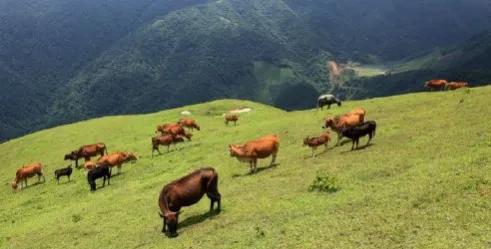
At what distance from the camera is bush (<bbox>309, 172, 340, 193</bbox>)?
25.9m

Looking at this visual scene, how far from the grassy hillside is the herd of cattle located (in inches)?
33.6

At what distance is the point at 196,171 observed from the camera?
2691 cm

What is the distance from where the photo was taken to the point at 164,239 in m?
24.8

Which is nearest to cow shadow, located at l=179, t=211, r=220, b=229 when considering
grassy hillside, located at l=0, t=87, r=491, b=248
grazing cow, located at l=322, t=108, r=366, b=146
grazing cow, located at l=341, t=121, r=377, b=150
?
grassy hillside, located at l=0, t=87, r=491, b=248

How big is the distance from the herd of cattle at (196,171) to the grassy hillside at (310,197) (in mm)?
854

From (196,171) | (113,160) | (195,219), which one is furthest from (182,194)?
(113,160)

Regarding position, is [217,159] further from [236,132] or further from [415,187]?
[415,187]

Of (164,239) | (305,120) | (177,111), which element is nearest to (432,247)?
(164,239)

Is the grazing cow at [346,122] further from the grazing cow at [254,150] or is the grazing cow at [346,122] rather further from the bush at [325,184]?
the bush at [325,184]

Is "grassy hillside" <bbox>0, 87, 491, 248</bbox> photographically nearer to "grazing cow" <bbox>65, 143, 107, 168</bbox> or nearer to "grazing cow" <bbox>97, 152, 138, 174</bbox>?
"grazing cow" <bbox>97, 152, 138, 174</bbox>

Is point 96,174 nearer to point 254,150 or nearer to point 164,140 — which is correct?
point 164,140

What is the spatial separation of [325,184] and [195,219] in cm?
597

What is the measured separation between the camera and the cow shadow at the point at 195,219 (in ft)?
86.2

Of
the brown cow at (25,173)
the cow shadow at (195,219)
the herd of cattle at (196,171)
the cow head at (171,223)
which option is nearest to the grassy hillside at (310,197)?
the cow shadow at (195,219)
